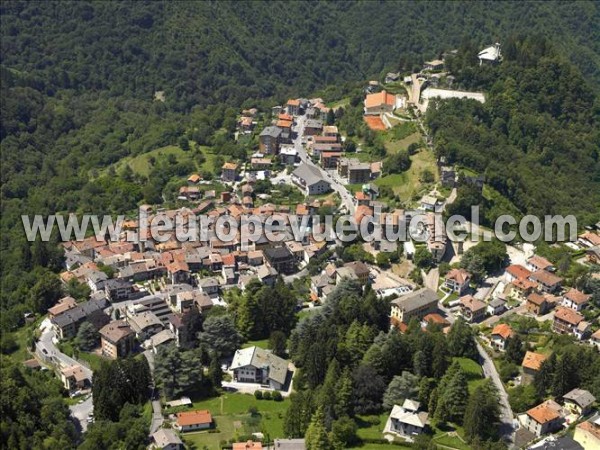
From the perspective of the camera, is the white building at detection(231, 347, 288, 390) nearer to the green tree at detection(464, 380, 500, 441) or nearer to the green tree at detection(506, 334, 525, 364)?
the green tree at detection(464, 380, 500, 441)

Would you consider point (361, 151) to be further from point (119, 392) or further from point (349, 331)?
point (119, 392)

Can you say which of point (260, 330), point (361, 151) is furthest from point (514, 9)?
point (260, 330)

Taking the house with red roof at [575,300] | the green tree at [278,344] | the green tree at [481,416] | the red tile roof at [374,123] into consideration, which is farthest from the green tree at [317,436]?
the red tile roof at [374,123]

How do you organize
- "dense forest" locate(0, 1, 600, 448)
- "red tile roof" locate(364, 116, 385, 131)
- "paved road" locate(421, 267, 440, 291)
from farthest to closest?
"red tile roof" locate(364, 116, 385, 131) < "dense forest" locate(0, 1, 600, 448) < "paved road" locate(421, 267, 440, 291)

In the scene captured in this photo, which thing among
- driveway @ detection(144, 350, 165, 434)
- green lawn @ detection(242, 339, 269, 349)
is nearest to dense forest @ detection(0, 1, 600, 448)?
green lawn @ detection(242, 339, 269, 349)

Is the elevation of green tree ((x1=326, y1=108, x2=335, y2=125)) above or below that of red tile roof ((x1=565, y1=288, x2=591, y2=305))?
above

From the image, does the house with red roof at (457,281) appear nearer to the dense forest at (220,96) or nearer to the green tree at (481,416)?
the dense forest at (220,96)
